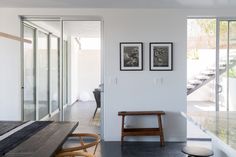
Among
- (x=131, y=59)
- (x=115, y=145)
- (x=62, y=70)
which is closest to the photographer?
(x=115, y=145)

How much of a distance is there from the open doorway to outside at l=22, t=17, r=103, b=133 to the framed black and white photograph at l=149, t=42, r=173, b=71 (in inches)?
38.8

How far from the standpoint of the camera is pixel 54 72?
5.54 meters

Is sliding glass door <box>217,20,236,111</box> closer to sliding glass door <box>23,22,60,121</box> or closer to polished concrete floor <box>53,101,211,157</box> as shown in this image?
polished concrete floor <box>53,101,211,157</box>

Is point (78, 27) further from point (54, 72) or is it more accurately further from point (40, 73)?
point (40, 73)

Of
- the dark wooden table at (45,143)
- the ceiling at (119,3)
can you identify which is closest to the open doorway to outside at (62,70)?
the ceiling at (119,3)

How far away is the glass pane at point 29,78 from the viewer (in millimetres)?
5102

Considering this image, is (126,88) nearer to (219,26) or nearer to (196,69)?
(196,69)

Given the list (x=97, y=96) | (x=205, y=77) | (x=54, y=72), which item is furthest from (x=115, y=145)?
(x=205, y=77)

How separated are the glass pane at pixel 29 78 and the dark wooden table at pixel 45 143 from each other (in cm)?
247

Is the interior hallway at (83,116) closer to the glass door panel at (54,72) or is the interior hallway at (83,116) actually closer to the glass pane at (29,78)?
the glass door panel at (54,72)

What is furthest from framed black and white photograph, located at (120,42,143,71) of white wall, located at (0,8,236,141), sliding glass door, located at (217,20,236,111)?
sliding glass door, located at (217,20,236,111)

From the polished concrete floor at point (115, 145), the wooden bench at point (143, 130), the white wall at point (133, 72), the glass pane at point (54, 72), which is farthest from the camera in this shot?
the glass pane at point (54, 72)

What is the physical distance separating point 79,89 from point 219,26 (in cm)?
300

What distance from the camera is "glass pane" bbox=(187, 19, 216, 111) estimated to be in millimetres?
5234
